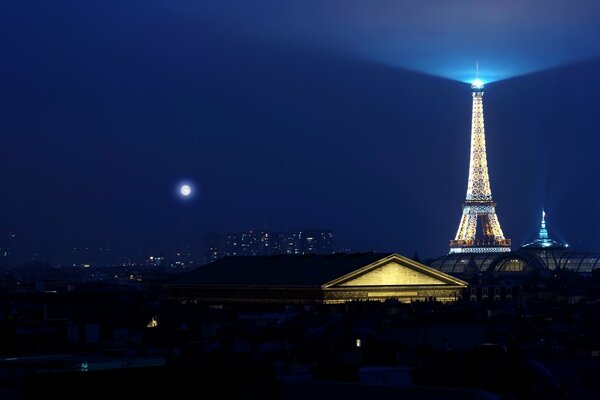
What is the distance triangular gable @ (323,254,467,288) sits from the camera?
360ft

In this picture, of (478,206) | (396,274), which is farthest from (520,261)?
(396,274)

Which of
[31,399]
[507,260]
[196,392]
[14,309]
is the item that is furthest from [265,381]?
[507,260]

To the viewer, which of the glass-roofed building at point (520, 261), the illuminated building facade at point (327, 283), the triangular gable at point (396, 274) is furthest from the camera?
the glass-roofed building at point (520, 261)

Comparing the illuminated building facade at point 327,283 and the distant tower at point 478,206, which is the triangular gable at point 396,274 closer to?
the illuminated building facade at point 327,283

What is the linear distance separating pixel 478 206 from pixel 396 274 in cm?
7980

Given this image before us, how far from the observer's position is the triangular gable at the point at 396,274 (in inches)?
4318

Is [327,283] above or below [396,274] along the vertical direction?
below

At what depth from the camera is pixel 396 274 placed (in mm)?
111938

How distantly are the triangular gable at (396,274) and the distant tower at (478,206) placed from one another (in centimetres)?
7194

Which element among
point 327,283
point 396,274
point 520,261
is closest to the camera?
point 327,283

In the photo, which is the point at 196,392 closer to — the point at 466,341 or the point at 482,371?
the point at 482,371

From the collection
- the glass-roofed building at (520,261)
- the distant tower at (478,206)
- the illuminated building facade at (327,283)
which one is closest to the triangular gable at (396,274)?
the illuminated building facade at (327,283)

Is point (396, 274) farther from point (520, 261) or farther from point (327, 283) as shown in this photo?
point (520, 261)

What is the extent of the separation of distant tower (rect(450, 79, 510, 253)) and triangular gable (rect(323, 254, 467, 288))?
7194 centimetres
